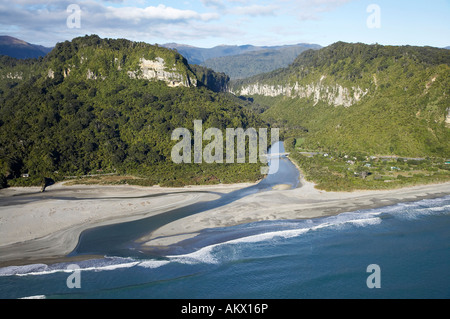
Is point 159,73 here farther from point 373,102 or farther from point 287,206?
point 373,102

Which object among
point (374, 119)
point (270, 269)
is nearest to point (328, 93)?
point (374, 119)

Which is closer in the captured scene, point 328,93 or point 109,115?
point 109,115

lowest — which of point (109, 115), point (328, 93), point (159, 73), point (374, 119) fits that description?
point (374, 119)

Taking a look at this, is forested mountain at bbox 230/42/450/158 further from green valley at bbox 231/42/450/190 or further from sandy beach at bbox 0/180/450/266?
sandy beach at bbox 0/180/450/266

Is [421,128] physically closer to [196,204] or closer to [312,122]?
[312,122]

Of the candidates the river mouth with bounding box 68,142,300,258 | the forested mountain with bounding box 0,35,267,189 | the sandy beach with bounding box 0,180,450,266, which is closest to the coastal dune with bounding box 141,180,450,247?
the sandy beach with bounding box 0,180,450,266

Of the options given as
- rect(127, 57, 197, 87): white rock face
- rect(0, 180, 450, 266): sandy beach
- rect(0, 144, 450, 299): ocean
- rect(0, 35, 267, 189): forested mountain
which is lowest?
rect(0, 144, 450, 299): ocean
